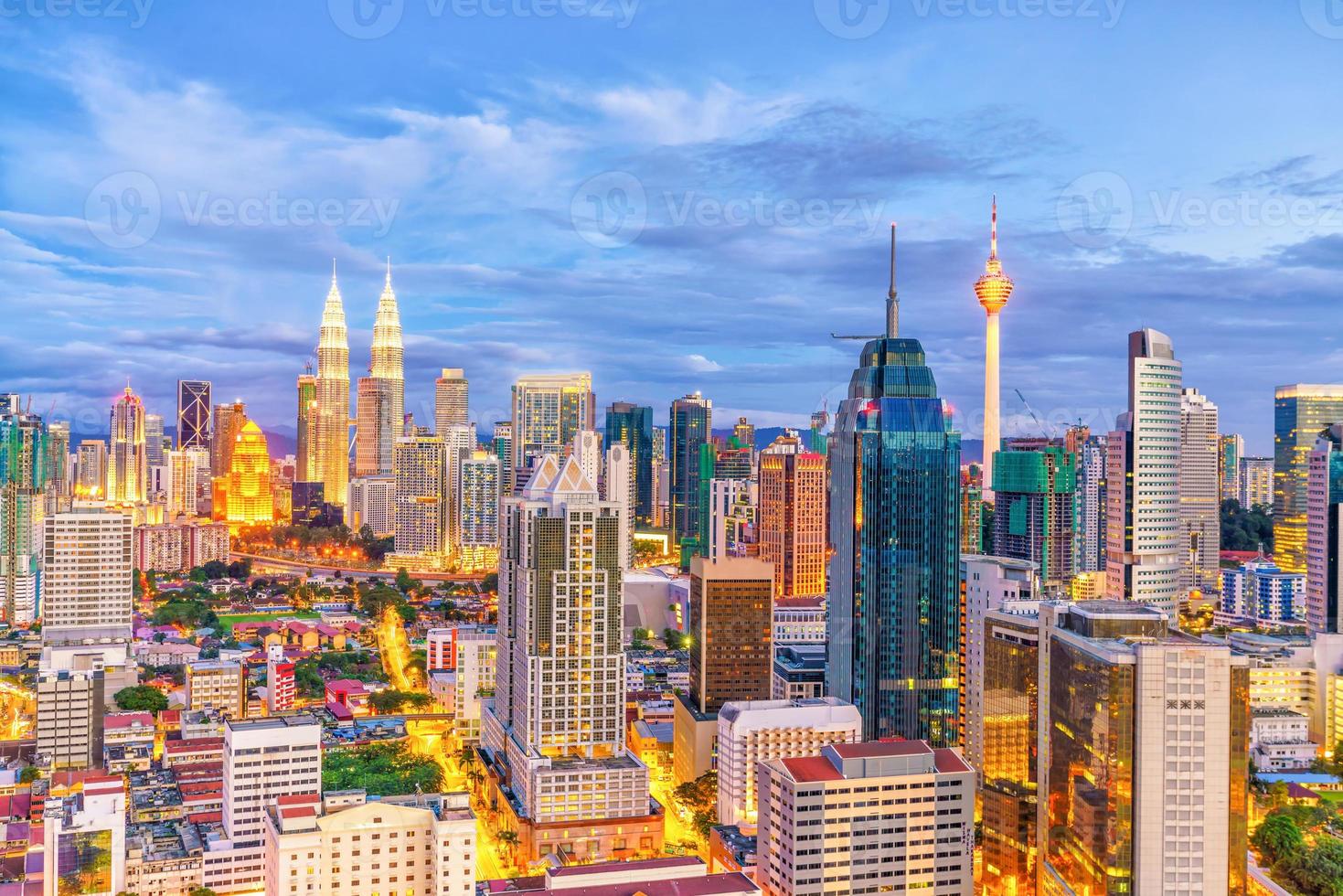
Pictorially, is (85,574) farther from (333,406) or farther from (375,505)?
(333,406)

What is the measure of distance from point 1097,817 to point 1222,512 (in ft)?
88.9

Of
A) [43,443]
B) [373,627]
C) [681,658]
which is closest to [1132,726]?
[681,658]

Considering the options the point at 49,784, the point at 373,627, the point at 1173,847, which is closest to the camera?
the point at 1173,847

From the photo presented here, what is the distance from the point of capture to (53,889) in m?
10.4

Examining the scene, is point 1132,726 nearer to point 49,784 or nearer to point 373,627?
point 49,784

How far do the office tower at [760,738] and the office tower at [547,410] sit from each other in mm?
26134

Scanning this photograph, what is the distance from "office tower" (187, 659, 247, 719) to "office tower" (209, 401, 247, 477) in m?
30.5

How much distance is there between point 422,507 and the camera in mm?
38656

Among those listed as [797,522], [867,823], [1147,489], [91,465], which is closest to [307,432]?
[91,465]

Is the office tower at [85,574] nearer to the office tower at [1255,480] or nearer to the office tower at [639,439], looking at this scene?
the office tower at [639,439]

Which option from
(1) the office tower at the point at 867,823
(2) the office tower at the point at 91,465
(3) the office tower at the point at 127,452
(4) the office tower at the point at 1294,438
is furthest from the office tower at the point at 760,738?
(3) the office tower at the point at 127,452

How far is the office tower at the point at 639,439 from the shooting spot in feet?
136

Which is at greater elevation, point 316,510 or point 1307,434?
point 1307,434

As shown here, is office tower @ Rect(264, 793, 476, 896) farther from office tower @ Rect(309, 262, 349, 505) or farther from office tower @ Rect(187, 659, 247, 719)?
office tower @ Rect(309, 262, 349, 505)
